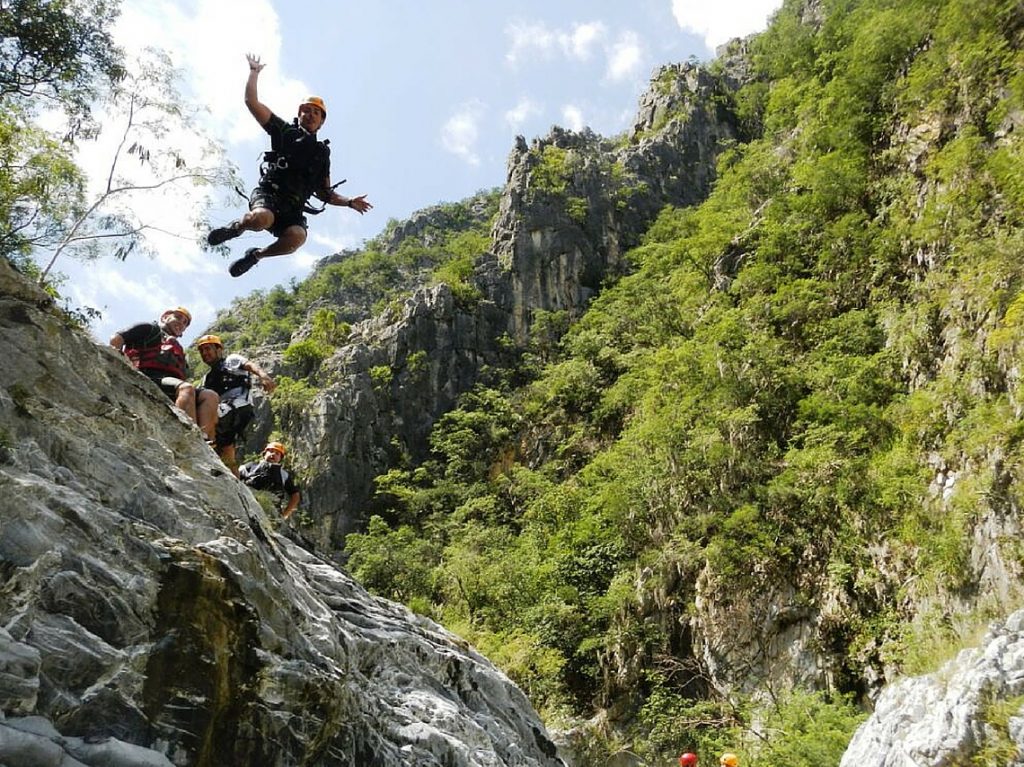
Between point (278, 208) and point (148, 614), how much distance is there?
140 inches

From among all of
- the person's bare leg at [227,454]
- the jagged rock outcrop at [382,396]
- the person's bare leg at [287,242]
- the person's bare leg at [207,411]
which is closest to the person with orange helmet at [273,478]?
the person's bare leg at [227,454]

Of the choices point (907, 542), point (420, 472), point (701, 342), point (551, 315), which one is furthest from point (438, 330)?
point (907, 542)

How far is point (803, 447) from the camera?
60.2 feet

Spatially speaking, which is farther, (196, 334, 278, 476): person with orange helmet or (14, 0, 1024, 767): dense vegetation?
(14, 0, 1024, 767): dense vegetation

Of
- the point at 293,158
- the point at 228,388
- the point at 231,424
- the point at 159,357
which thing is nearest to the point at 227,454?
the point at 231,424

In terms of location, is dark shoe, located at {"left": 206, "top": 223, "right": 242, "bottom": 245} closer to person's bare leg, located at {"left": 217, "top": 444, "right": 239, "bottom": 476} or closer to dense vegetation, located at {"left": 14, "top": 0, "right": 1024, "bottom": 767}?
person's bare leg, located at {"left": 217, "top": 444, "right": 239, "bottom": 476}

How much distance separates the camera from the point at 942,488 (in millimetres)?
14414

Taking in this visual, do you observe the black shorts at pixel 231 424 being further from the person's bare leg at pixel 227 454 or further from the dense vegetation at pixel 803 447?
the dense vegetation at pixel 803 447

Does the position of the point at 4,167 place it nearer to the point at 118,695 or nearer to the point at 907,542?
Result: the point at 118,695

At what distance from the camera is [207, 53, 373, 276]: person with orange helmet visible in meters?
5.76

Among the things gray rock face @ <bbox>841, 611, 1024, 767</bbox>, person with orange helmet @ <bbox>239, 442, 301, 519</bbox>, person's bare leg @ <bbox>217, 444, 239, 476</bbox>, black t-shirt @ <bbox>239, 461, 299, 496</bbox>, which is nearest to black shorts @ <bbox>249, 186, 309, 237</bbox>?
person's bare leg @ <bbox>217, 444, 239, 476</bbox>

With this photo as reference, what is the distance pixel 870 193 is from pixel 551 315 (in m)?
19.7

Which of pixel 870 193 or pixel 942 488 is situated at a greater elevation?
pixel 870 193

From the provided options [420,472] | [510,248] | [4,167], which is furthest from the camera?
[510,248]
